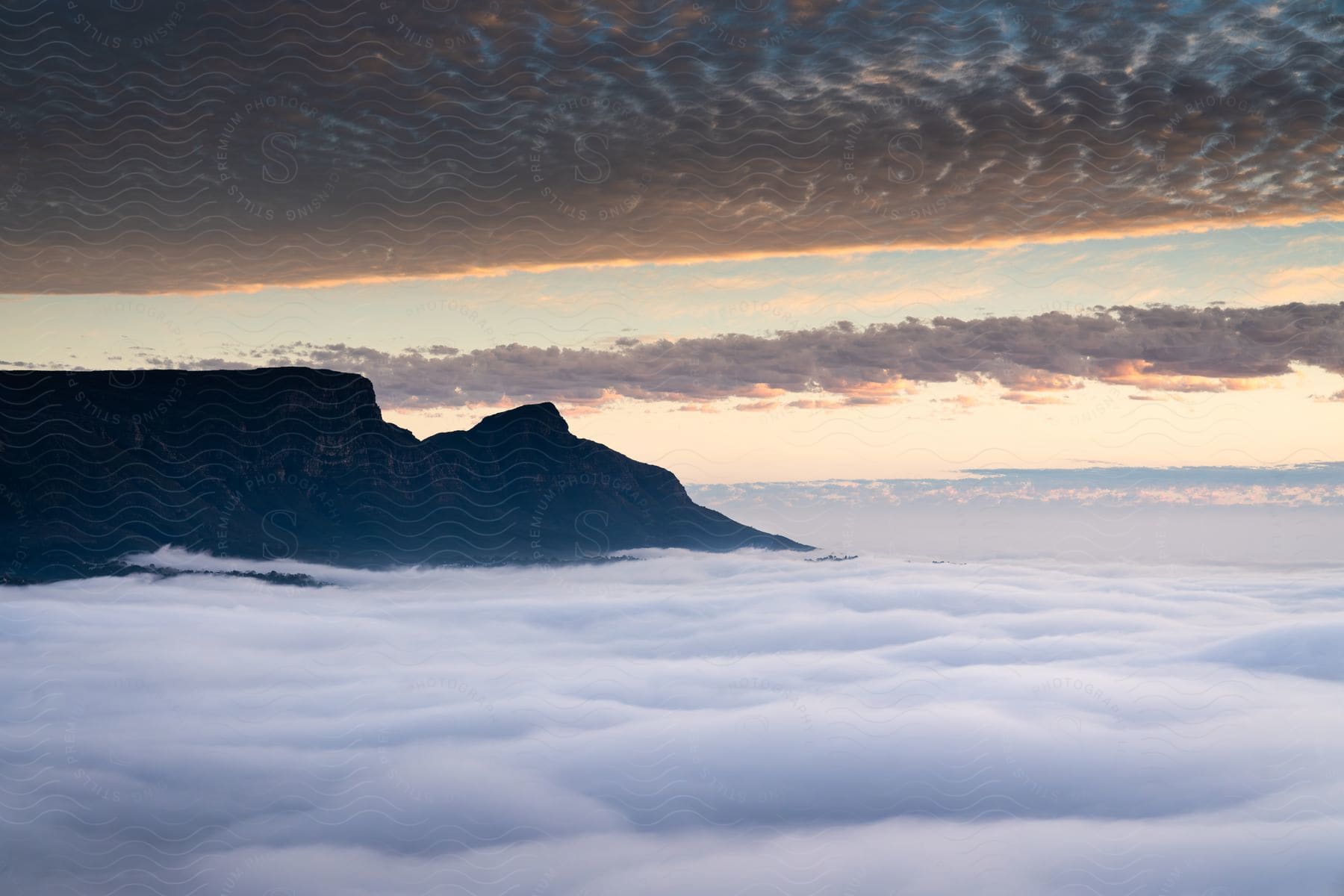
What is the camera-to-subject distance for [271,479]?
197750 millimetres

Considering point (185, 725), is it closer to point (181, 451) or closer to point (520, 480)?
point (181, 451)

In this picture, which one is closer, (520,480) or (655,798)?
(655,798)

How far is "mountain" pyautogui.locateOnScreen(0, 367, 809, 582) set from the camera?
6063 inches

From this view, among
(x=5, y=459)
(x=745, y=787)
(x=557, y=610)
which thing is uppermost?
(x=5, y=459)

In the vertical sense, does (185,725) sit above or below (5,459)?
below

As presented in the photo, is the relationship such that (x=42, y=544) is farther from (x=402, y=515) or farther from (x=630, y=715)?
(x=630, y=715)

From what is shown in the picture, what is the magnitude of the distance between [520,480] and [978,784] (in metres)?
110

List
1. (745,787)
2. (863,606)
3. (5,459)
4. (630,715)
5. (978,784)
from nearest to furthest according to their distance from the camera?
(745,787) < (978,784) < (630,715) < (863,606) < (5,459)

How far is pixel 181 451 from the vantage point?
559 ft

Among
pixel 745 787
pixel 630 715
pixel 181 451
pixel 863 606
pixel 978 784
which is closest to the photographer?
pixel 745 787

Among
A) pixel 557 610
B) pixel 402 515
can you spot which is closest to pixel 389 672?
pixel 557 610

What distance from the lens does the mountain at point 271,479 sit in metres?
154

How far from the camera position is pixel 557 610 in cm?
14650

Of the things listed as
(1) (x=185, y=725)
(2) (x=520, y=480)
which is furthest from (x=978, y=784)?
(2) (x=520, y=480)
